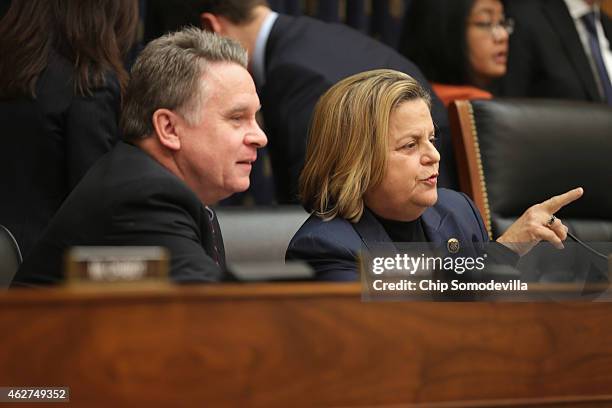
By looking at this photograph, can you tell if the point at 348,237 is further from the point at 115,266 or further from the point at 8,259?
the point at 115,266

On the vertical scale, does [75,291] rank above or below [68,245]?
above

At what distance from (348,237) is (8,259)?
0.65 meters

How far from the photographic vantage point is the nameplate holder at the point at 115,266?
1.25m

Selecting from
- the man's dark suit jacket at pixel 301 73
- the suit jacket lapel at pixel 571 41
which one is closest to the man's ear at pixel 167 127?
the man's dark suit jacket at pixel 301 73

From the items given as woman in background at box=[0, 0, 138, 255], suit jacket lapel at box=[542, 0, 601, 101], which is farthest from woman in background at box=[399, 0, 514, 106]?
woman in background at box=[0, 0, 138, 255]

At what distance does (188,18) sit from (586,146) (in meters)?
1.16

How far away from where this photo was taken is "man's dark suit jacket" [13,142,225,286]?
173 centimetres

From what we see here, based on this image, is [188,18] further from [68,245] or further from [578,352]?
[578,352]

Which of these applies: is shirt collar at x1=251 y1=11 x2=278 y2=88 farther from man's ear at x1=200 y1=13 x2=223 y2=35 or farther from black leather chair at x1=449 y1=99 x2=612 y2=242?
black leather chair at x1=449 y1=99 x2=612 y2=242

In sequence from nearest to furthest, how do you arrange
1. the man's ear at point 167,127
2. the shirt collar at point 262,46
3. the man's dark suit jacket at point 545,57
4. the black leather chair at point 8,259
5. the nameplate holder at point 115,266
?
the nameplate holder at point 115,266 < the man's ear at point 167,127 < the black leather chair at point 8,259 < the shirt collar at point 262,46 < the man's dark suit jacket at point 545,57

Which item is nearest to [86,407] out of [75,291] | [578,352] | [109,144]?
[75,291]

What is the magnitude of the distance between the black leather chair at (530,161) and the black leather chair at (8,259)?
4.44ft

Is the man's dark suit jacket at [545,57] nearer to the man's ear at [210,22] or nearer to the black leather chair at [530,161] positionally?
the black leather chair at [530,161]

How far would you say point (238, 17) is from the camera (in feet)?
9.66
